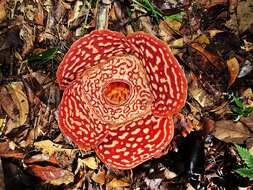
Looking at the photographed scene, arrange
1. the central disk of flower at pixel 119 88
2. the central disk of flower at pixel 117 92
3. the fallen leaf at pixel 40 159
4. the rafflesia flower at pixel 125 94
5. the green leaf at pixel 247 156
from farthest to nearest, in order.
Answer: the fallen leaf at pixel 40 159, the central disk of flower at pixel 117 92, the central disk of flower at pixel 119 88, the green leaf at pixel 247 156, the rafflesia flower at pixel 125 94

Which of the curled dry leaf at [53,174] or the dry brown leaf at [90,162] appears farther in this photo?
the dry brown leaf at [90,162]

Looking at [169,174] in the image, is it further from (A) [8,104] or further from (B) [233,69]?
(A) [8,104]

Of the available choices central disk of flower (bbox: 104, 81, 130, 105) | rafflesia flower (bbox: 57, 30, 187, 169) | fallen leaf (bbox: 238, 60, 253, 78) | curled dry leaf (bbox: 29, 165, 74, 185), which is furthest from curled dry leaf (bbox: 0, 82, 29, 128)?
fallen leaf (bbox: 238, 60, 253, 78)

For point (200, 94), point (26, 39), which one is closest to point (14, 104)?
point (26, 39)

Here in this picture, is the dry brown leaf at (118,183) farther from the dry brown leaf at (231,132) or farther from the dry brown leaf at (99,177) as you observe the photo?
the dry brown leaf at (231,132)

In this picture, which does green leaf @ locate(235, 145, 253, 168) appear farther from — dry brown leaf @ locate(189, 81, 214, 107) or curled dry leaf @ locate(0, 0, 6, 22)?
curled dry leaf @ locate(0, 0, 6, 22)

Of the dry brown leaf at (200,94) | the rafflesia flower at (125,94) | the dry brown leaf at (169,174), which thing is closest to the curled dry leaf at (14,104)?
the rafflesia flower at (125,94)

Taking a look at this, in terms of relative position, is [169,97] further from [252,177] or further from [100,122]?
[252,177]
